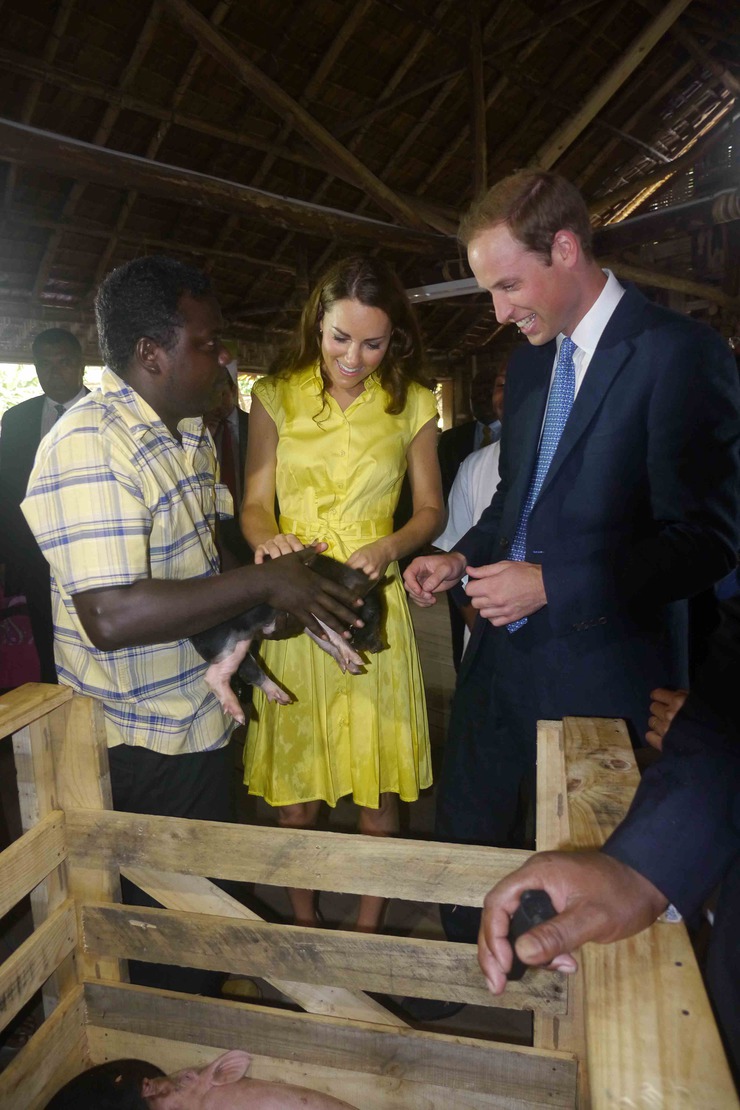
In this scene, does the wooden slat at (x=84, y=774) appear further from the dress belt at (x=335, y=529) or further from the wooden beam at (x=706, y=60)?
the wooden beam at (x=706, y=60)

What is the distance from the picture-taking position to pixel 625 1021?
75cm

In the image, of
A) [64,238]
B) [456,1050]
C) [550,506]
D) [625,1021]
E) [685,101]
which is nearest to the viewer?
[625,1021]

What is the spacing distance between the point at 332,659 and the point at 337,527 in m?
0.42

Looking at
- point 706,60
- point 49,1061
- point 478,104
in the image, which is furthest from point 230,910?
point 706,60

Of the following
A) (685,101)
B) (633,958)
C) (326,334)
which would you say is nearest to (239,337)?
(685,101)

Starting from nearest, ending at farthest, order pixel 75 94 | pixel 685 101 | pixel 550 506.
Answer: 1. pixel 550 506
2. pixel 75 94
3. pixel 685 101

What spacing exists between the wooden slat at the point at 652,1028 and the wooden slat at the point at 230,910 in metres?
1.03

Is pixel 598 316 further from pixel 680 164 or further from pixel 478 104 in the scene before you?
pixel 680 164

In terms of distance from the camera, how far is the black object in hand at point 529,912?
873 mm

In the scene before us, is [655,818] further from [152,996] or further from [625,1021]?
[152,996]

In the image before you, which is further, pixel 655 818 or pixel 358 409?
pixel 358 409

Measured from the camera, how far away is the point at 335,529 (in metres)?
2.26

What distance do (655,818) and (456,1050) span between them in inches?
34.7

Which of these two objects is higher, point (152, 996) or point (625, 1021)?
point (625, 1021)
